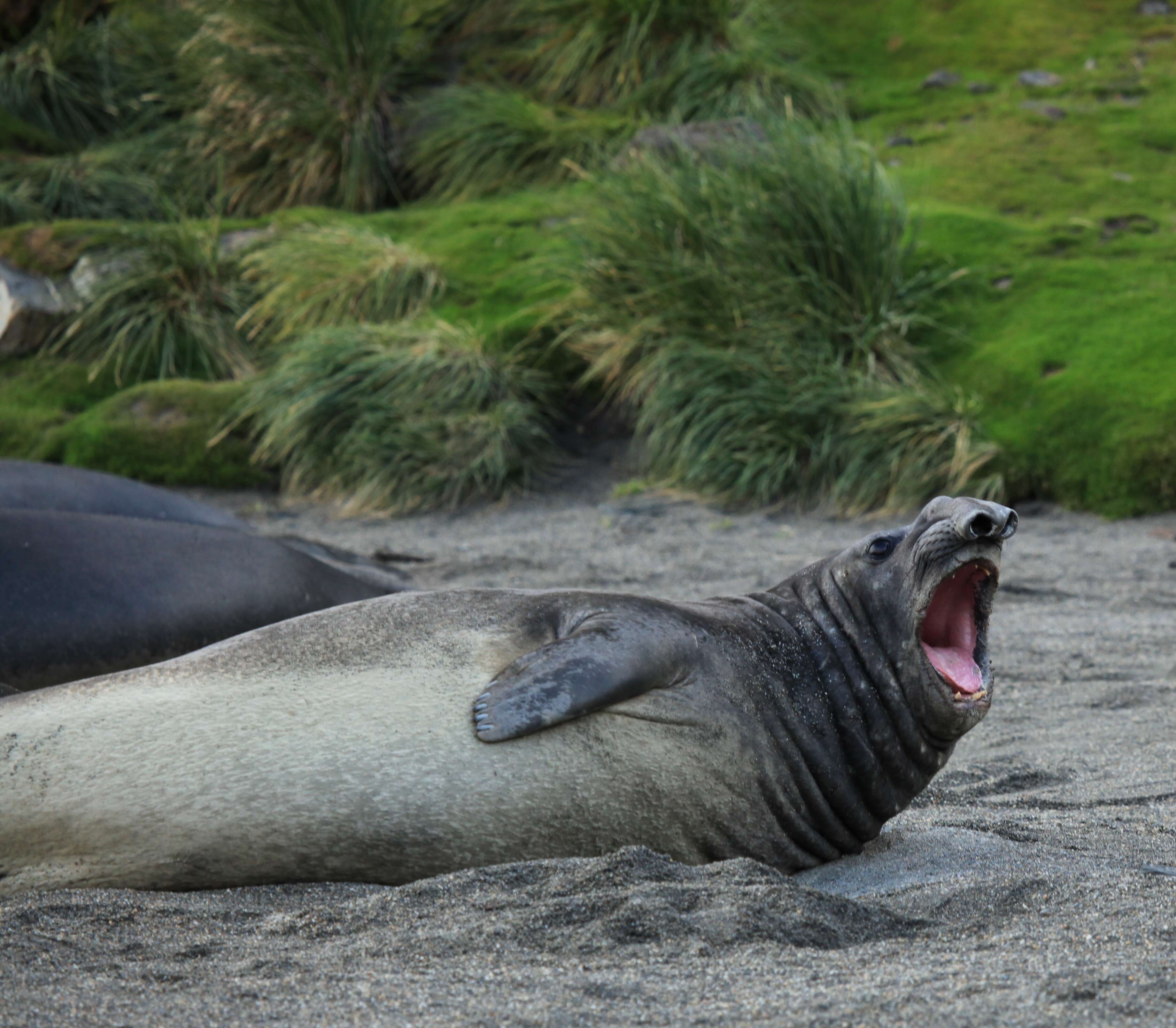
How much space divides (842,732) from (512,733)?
2.77 ft

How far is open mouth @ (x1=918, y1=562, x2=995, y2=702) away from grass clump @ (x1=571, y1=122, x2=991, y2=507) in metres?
4.61

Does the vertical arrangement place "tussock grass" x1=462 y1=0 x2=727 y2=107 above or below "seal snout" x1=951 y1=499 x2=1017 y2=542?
above

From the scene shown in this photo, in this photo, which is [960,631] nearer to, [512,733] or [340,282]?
[512,733]

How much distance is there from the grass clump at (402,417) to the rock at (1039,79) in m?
5.66

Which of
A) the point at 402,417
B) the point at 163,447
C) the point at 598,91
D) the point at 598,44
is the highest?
the point at 598,44

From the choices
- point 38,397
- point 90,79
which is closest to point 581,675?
point 38,397

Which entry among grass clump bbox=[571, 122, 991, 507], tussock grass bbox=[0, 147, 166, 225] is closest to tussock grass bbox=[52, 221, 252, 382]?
tussock grass bbox=[0, 147, 166, 225]

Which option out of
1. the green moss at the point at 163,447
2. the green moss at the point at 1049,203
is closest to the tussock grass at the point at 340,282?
the green moss at the point at 163,447

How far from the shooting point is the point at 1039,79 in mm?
12227

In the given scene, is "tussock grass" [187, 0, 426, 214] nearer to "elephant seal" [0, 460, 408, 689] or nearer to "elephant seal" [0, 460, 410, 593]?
"elephant seal" [0, 460, 410, 593]

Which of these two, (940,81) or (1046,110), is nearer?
(1046,110)

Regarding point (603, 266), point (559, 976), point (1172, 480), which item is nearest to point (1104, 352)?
point (1172, 480)

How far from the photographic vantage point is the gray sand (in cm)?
201

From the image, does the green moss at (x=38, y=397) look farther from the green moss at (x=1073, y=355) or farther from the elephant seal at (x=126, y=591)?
the green moss at (x=1073, y=355)
